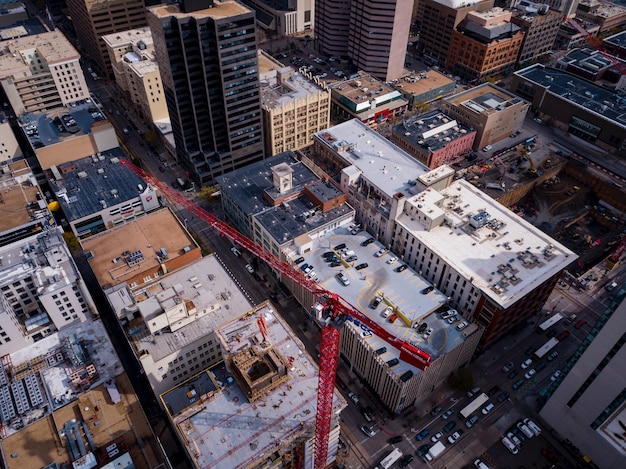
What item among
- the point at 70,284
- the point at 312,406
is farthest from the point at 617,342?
the point at 70,284

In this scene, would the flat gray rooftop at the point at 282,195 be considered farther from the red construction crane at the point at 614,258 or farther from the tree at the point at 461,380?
the red construction crane at the point at 614,258

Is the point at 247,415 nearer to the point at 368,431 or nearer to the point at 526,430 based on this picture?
the point at 368,431

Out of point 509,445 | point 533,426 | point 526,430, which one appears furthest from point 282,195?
point 533,426

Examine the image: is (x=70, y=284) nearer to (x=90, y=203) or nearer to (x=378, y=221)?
(x=90, y=203)

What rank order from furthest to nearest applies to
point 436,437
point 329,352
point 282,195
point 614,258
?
1. point 614,258
2. point 282,195
3. point 436,437
4. point 329,352

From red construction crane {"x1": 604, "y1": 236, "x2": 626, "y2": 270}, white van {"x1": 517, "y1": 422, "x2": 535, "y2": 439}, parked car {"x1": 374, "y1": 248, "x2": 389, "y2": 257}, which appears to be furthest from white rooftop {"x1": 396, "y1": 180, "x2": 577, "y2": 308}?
red construction crane {"x1": 604, "y1": 236, "x2": 626, "y2": 270}

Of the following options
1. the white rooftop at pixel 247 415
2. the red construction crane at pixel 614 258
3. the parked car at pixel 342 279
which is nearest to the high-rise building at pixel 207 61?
the parked car at pixel 342 279
